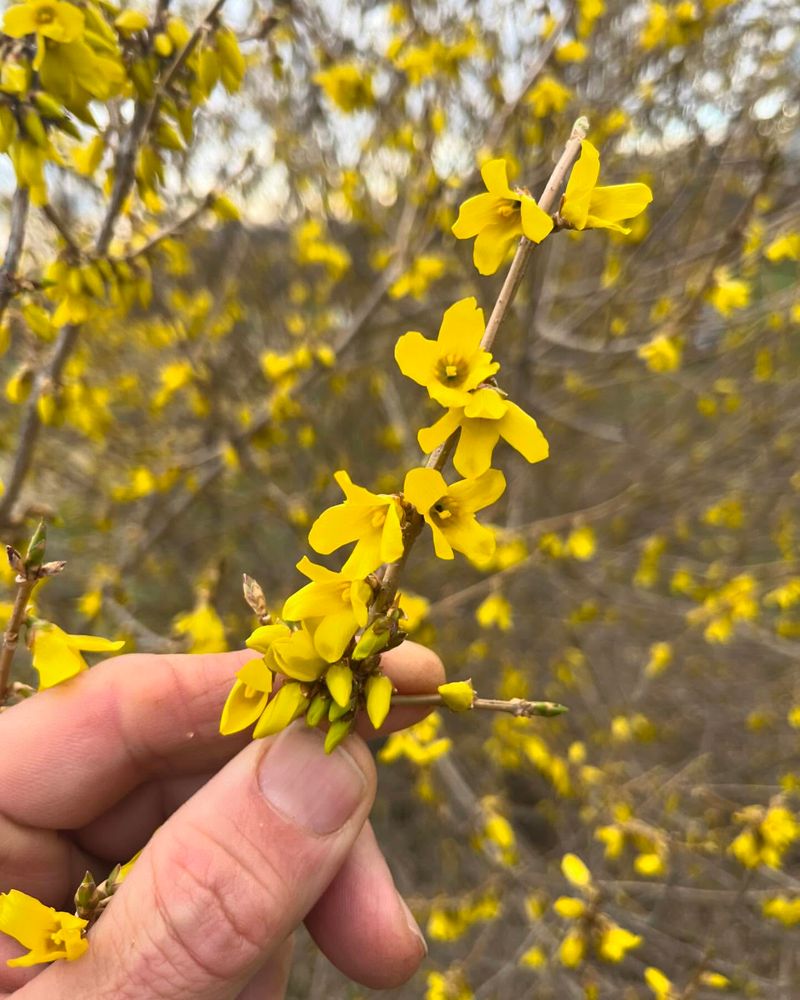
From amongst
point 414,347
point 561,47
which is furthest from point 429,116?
point 414,347

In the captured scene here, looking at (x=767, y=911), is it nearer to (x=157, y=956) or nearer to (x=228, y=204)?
(x=157, y=956)

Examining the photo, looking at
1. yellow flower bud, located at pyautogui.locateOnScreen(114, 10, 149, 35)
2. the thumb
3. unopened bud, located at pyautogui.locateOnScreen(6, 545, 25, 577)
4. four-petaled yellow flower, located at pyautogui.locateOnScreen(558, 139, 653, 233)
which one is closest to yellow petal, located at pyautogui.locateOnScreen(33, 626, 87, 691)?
unopened bud, located at pyautogui.locateOnScreen(6, 545, 25, 577)

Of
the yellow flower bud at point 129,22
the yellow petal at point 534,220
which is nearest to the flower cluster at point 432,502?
the yellow petal at point 534,220

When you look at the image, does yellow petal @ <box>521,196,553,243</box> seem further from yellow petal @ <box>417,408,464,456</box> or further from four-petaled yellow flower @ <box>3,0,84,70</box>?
four-petaled yellow flower @ <box>3,0,84,70</box>

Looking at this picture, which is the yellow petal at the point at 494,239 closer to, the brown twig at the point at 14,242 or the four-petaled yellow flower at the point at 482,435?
the four-petaled yellow flower at the point at 482,435

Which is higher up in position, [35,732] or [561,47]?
[561,47]

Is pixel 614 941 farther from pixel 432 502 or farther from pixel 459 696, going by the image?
pixel 432 502

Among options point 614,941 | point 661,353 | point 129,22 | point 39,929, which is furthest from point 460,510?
point 661,353
